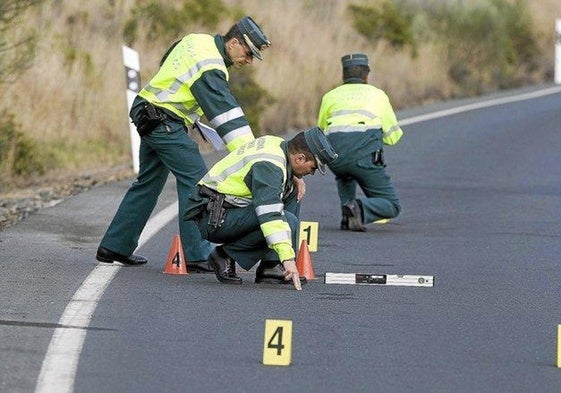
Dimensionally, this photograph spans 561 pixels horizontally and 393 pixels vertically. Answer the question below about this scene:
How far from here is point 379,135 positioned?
15.3m

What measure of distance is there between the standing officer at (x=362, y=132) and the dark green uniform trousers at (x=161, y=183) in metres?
3.00

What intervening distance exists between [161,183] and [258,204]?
1.67m

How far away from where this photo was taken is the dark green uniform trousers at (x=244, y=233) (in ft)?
36.8

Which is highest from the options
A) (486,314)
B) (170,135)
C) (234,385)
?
(170,135)

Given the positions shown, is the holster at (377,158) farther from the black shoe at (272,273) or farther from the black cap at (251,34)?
the black shoe at (272,273)

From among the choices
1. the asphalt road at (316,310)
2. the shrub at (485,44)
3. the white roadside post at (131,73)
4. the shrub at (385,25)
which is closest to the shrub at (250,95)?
the white roadside post at (131,73)

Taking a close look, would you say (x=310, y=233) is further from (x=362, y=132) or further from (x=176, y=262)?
(x=362, y=132)

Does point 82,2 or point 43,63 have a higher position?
point 82,2

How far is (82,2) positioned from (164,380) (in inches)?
795

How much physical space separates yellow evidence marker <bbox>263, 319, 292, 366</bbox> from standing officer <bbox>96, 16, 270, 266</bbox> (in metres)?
3.16

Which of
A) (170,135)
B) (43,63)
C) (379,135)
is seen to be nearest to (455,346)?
(170,135)

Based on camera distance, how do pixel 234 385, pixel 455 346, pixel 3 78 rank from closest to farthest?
pixel 234 385, pixel 455 346, pixel 3 78

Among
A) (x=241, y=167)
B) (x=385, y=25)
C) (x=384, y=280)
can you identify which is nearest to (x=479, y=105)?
(x=385, y=25)

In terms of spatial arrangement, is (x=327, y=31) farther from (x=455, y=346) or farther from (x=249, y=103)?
(x=455, y=346)
